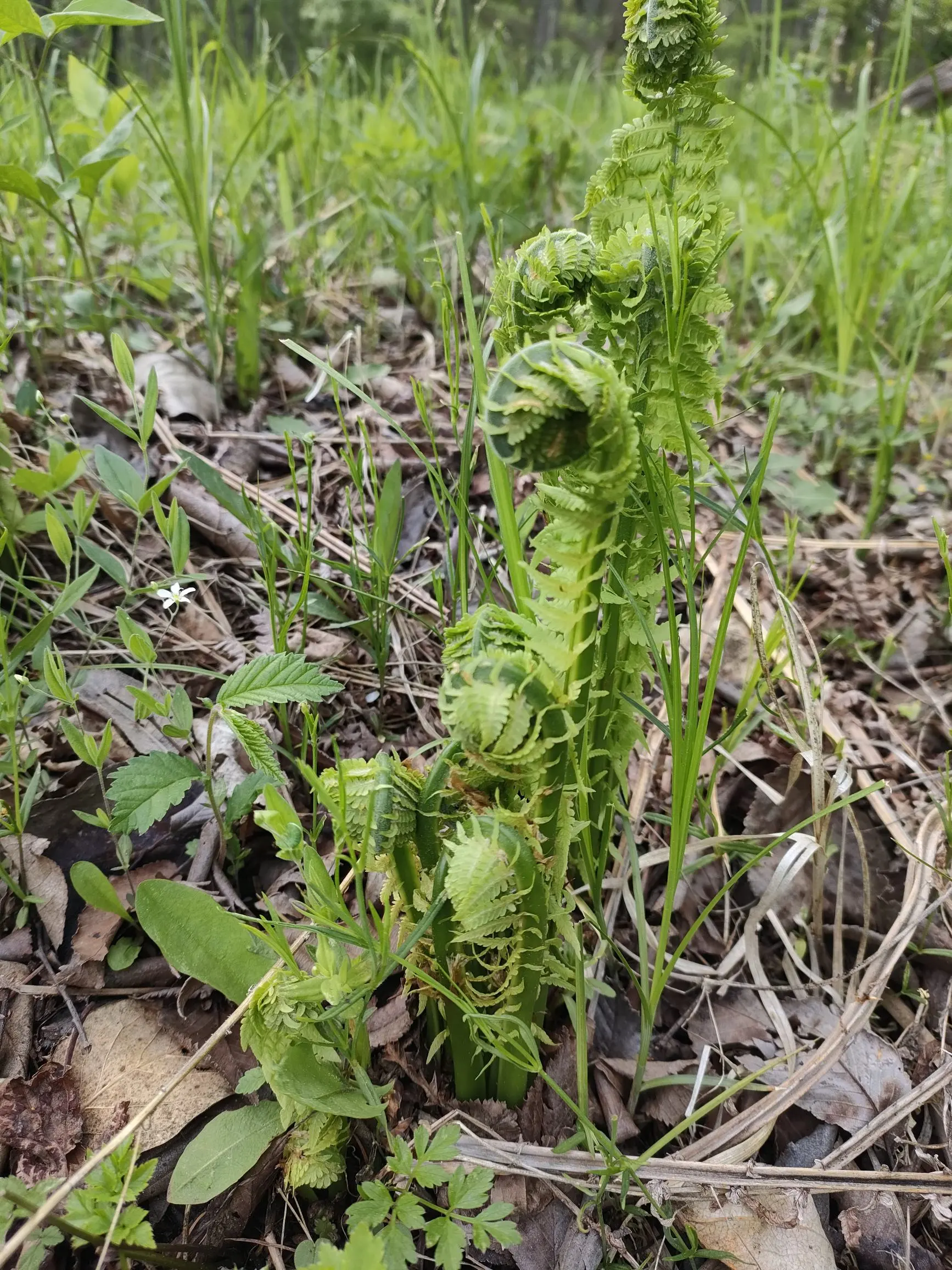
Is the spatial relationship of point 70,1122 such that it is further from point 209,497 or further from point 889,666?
point 889,666

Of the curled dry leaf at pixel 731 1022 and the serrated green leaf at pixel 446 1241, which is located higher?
the serrated green leaf at pixel 446 1241

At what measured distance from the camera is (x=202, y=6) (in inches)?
91.4

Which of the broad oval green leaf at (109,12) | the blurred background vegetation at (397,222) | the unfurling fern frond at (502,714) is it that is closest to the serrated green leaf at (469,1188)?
the unfurling fern frond at (502,714)

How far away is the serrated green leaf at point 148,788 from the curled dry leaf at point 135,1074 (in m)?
0.28

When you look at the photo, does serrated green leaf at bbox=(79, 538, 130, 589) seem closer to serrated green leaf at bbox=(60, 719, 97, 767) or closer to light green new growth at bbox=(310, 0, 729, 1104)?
serrated green leaf at bbox=(60, 719, 97, 767)

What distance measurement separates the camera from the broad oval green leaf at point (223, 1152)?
36.7 inches

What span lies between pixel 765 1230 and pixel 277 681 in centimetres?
96

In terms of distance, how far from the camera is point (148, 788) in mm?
1118

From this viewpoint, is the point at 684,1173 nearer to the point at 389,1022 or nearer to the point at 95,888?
the point at 389,1022

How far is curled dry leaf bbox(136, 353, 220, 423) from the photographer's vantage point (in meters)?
2.05

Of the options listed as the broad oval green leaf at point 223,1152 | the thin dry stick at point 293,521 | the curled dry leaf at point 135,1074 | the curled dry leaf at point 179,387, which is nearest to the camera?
the broad oval green leaf at point 223,1152

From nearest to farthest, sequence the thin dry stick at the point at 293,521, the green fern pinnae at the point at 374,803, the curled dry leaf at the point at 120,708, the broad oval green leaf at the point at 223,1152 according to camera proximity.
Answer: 1. the green fern pinnae at the point at 374,803
2. the broad oval green leaf at the point at 223,1152
3. the curled dry leaf at the point at 120,708
4. the thin dry stick at the point at 293,521

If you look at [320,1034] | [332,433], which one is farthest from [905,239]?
[320,1034]

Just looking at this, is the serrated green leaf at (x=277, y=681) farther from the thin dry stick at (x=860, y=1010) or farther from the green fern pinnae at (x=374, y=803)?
the thin dry stick at (x=860, y=1010)
